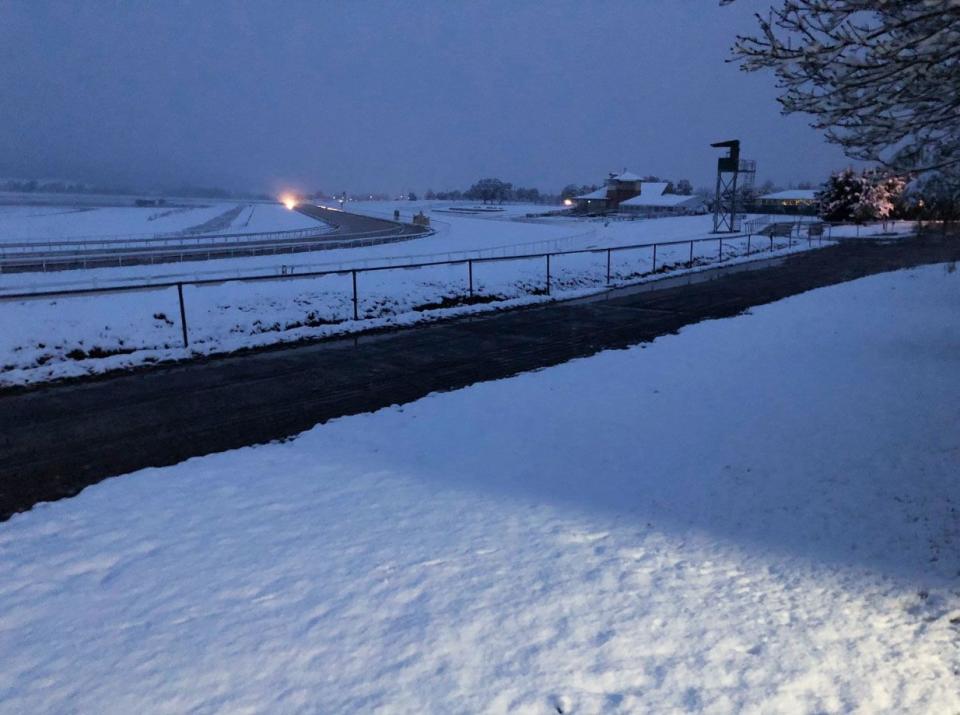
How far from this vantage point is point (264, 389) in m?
9.56

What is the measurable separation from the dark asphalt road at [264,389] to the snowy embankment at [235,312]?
817 millimetres

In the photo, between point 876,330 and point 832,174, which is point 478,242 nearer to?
point 876,330

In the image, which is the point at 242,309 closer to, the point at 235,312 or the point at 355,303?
the point at 235,312

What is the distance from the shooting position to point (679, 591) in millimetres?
4293

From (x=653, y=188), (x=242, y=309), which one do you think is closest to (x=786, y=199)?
(x=653, y=188)

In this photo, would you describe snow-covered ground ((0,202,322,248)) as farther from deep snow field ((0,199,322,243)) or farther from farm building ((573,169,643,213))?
farm building ((573,169,643,213))

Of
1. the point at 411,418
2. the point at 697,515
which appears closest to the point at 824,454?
the point at 697,515

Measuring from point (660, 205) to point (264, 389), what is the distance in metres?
109

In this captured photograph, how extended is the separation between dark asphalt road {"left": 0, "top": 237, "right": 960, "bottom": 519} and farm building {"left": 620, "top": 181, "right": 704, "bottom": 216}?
9742 centimetres

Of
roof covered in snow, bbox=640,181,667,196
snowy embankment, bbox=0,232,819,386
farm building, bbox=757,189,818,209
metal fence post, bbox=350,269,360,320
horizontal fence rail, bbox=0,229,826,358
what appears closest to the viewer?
snowy embankment, bbox=0,232,819,386

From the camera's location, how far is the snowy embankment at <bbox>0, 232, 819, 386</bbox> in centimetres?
1142

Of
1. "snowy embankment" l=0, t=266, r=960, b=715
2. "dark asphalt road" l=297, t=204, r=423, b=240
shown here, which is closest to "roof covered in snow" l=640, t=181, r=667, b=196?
"dark asphalt road" l=297, t=204, r=423, b=240

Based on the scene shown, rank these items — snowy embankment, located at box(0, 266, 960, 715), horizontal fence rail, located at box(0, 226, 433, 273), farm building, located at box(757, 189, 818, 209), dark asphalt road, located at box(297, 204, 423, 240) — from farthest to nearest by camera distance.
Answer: farm building, located at box(757, 189, 818, 209) → dark asphalt road, located at box(297, 204, 423, 240) → horizontal fence rail, located at box(0, 226, 433, 273) → snowy embankment, located at box(0, 266, 960, 715)

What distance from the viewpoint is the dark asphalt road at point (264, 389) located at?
6934 millimetres
